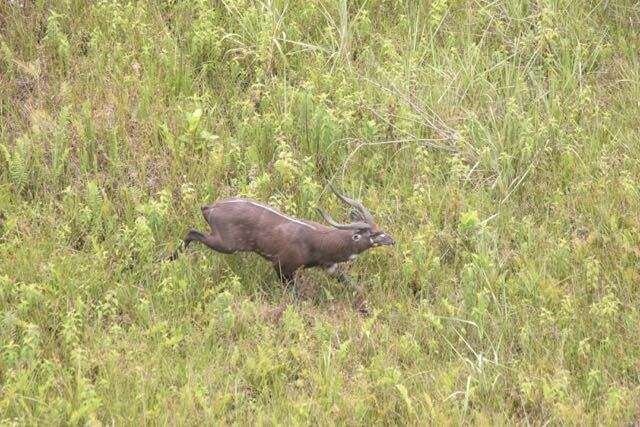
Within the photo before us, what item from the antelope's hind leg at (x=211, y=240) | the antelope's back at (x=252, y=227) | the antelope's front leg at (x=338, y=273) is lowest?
the antelope's front leg at (x=338, y=273)

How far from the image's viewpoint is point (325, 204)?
404 inches

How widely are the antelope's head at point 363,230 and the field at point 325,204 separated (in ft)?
0.90

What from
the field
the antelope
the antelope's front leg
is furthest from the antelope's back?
the antelope's front leg

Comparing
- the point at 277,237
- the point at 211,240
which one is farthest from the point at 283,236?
the point at 211,240

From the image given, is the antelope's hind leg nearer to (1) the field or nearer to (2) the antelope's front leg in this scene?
(1) the field

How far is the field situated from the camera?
8422 mm

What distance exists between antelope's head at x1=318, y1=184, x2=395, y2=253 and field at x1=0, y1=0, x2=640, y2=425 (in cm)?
27

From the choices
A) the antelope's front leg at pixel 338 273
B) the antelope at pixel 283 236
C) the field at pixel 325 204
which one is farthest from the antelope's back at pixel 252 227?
the antelope's front leg at pixel 338 273

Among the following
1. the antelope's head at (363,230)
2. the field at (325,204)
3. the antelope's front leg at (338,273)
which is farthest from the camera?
the antelope's front leg at (338,273)

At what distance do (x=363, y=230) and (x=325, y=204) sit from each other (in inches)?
34.5

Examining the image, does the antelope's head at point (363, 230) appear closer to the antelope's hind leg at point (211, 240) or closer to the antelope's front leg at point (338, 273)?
the antelope's front leg at point (338, 273)

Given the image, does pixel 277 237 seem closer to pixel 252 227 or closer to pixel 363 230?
pixel 252 227

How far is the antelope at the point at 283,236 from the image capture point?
31.0 feet

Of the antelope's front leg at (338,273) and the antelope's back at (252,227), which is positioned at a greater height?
the antelope's back at (252,227)
